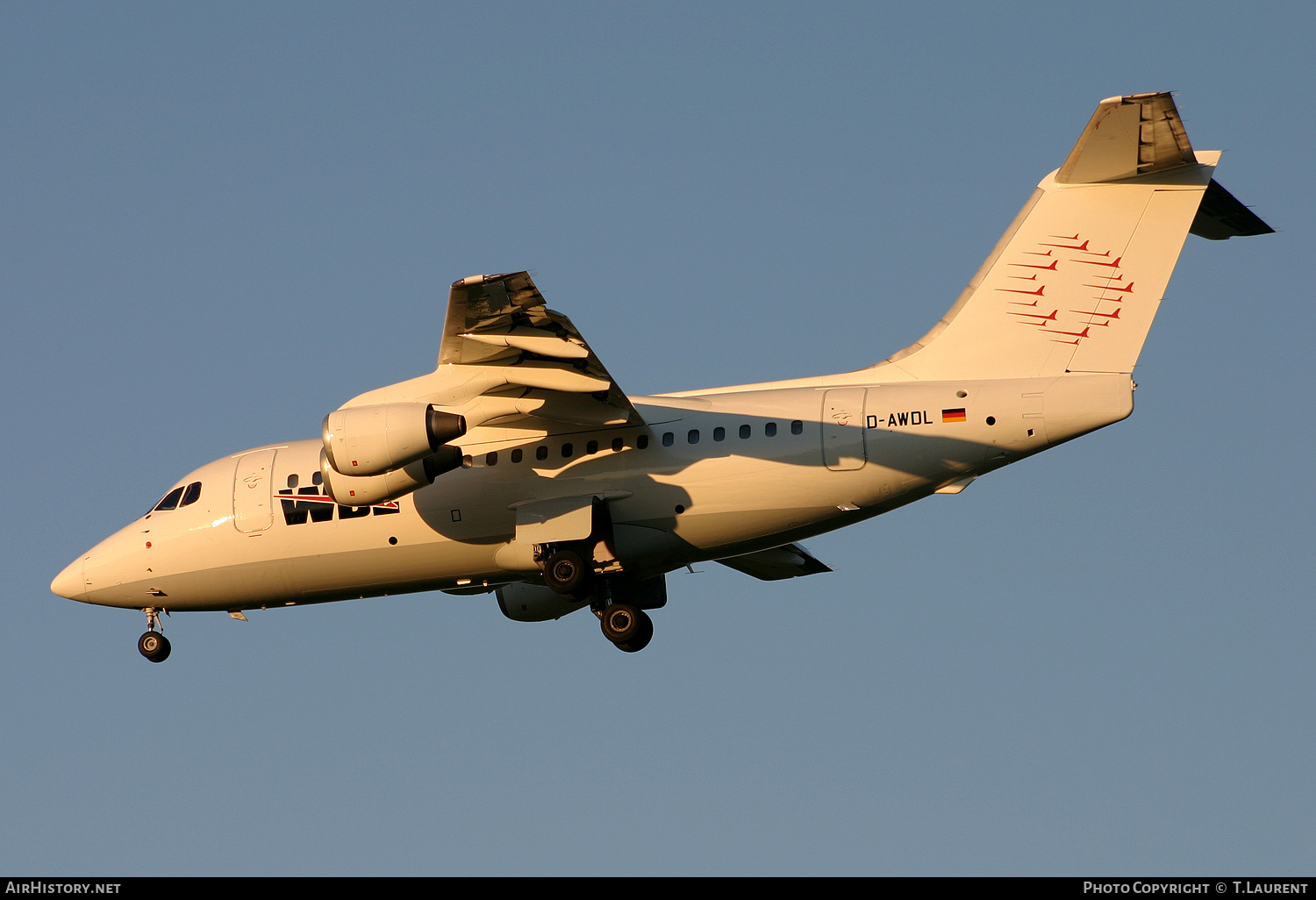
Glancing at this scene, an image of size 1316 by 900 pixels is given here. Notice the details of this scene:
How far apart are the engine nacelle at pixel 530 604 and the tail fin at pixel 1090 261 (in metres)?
5.69

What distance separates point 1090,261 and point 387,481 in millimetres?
7454

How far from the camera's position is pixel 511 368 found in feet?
50.4

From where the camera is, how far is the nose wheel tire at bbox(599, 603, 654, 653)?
17.5m

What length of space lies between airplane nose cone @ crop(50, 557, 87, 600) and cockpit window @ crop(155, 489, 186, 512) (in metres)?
1.28

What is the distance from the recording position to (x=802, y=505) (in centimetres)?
1609

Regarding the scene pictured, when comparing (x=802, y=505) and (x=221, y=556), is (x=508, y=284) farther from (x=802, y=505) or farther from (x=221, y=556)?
(x=221, y=556)

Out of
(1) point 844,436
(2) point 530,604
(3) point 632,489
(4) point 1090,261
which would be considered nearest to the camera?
(1) point 844,436

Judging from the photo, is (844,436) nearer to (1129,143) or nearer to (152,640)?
(1129,143)

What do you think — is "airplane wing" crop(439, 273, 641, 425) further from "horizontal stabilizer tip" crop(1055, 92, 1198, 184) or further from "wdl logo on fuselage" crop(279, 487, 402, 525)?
"horizontal stabilizer tip" crop(1055, 92, 1198, 184)

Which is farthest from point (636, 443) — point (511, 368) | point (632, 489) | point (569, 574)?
point (511, 368)

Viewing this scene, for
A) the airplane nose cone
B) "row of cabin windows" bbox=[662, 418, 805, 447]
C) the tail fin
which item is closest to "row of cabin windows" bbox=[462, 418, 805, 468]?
"row of cabin windows" bbox=[662, 418, 805, 447]

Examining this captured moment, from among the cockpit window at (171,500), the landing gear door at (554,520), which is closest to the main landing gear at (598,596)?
the landing gear door at (554,520)
